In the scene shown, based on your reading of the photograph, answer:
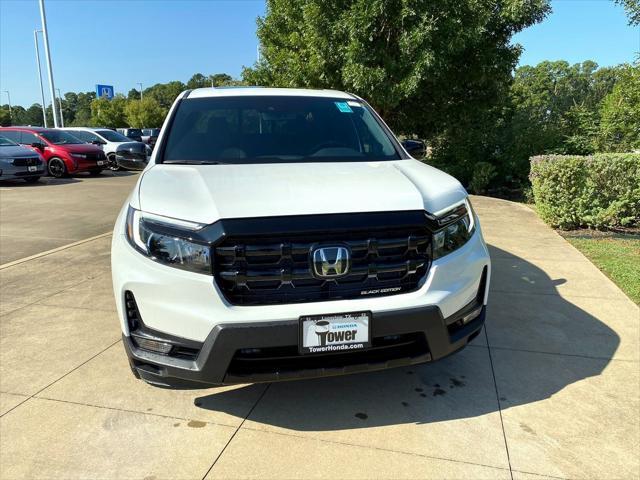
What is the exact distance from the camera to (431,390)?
3.14 meters

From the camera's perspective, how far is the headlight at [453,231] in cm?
263

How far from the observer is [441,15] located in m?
10.2

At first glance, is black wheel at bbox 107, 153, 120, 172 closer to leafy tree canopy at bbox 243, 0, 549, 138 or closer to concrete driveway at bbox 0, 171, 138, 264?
concrete driveway at bbox 0, 171, 138, 264

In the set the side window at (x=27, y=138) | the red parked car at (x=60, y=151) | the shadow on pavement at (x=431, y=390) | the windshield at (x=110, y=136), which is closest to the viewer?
the shadow on pavement at (x=431, y=390)

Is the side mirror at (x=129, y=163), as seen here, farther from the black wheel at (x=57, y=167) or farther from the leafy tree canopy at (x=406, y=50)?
the black wheel at (x=57, y=167)

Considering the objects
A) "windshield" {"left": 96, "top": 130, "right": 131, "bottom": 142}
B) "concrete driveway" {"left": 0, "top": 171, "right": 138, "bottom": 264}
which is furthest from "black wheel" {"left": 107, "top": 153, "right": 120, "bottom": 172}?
"concrete driveway" {"left": 0, "top": 171, "right": 138, "bottom": 264}

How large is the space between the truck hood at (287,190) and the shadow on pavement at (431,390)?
3.97 feet

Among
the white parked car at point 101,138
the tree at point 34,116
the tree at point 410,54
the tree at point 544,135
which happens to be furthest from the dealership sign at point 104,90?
the tree at point 34,116

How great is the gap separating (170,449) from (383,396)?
1274 millimetres

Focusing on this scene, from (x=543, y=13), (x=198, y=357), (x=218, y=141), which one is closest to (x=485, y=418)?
(x=198, y=357)

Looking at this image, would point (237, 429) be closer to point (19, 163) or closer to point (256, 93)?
point (256, 93)

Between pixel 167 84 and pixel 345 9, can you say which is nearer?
pixel 345 9

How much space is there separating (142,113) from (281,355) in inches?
2379

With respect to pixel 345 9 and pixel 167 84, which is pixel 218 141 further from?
pixel 167 84
